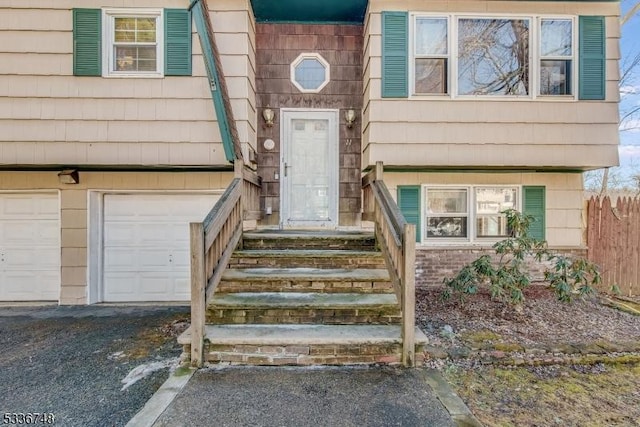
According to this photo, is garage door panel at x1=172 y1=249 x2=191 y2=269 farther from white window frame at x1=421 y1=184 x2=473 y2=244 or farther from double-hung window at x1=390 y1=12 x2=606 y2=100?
double-hung window at x1=390 y1=12 x2=606 y2=100

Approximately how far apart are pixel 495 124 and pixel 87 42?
629 centimetres

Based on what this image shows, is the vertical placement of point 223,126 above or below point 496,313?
above

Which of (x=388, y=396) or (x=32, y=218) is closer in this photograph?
(x=388, y=396)

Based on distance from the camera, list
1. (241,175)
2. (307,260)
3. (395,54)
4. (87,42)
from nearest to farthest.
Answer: (307,260) → (241,175) → (87,42) → (395,54)

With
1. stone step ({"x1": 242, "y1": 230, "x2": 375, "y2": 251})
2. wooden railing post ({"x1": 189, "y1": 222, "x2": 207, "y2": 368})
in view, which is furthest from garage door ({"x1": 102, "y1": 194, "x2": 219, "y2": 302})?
wooden railing post ({"x1": 189, "y1": 222, "x2": 207, "y2": 368})

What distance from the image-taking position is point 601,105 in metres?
5.27

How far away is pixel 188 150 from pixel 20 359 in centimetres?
320

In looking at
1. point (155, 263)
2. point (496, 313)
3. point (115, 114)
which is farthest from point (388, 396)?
point (115, 114)

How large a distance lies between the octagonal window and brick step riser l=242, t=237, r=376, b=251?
2.87 metres

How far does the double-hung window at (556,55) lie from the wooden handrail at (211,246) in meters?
4.87

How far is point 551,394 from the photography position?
2.88 meters

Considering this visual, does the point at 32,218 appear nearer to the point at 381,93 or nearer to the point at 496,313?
the point at 381,93

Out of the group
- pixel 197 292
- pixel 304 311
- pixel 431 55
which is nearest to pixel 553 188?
pixel 431 55

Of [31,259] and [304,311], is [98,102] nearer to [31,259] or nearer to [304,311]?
[31,259]
